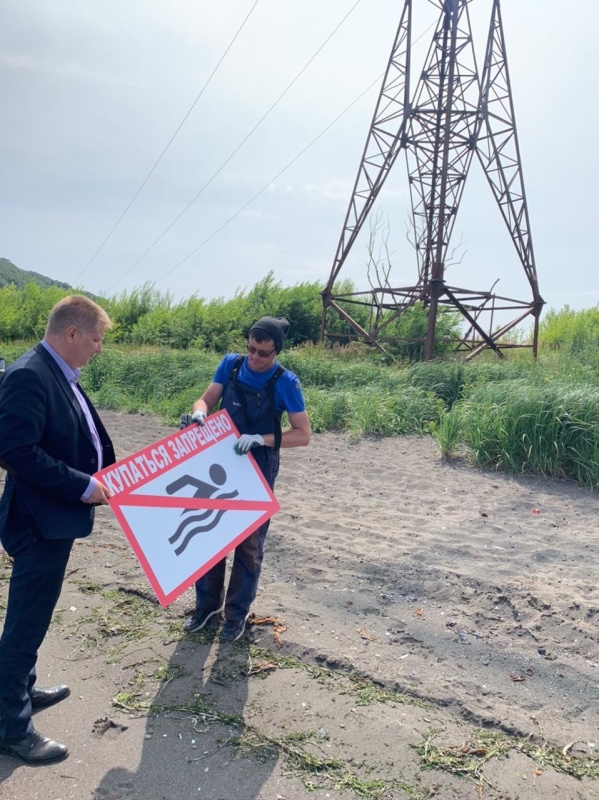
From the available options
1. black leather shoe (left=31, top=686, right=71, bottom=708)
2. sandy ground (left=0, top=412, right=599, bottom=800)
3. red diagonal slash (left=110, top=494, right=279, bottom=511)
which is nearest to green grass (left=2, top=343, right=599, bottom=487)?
sandy ground (left=0, top=412, right=599, bottom=800)

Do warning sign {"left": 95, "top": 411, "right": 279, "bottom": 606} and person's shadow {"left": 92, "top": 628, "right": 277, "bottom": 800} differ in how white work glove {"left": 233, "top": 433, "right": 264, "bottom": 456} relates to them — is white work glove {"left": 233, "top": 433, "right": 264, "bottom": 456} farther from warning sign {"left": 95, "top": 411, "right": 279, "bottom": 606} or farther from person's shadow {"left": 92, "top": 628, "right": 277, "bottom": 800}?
person's shadow {"left": 92, "top": 628, "right": 277, "bottom": 800}

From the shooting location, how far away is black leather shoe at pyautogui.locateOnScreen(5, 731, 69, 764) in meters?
2.83

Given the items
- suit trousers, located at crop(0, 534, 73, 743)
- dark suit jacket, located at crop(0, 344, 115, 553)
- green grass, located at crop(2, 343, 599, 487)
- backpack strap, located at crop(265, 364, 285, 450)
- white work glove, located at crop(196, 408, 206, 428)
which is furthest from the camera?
green grass, located at crop(2, 343, 599, 487)

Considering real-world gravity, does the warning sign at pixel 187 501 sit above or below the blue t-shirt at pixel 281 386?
below

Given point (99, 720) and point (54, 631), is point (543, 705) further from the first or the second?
point (54, 631)

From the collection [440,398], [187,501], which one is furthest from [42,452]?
[440,398]

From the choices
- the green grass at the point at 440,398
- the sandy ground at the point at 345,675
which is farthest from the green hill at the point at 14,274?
the sandy ground at the point at 345,675

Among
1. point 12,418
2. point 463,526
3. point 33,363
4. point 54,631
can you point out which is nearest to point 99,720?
point 54,631

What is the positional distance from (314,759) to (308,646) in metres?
1.00

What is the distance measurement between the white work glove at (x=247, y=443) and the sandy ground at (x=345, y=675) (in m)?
1.24

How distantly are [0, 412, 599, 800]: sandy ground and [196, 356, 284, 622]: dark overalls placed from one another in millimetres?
310

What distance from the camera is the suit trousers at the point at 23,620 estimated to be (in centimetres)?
279

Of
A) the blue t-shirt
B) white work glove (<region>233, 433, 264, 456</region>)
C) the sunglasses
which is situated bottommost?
white work glove (<region>233, 433, 264, 456</region>)

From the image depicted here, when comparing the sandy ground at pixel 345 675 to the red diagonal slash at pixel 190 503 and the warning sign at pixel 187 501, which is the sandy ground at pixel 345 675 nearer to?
the warning sign at pixel 187 501
